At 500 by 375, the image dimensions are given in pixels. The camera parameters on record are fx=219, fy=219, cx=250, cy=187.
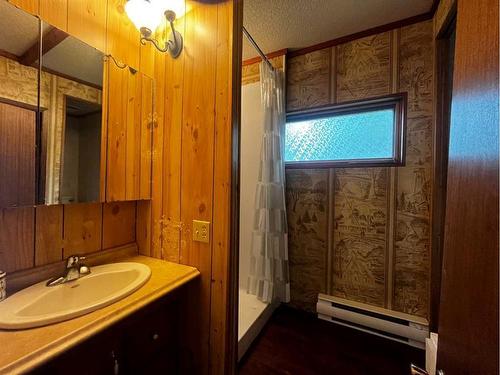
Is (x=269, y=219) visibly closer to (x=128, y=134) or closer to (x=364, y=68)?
(x=128, y=134)

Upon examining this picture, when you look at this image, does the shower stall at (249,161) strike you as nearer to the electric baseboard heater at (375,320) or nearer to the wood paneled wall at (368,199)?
the wood paneled wall at (368,199)

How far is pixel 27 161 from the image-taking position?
89 centimetres

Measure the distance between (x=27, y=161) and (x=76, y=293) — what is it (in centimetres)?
58

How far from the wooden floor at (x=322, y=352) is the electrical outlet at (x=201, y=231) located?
41.1 inches

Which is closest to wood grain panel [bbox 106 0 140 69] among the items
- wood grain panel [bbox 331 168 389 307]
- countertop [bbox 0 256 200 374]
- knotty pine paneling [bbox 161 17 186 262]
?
knotty pine paneling [bbox 161 17 186 262]

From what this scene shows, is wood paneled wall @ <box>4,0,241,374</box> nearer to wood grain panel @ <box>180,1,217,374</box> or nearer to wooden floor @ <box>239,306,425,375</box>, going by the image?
wood grain panel @ <box>180,1,217,374</box>

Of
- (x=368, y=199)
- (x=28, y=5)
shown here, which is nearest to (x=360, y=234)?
(x=368, y=199)

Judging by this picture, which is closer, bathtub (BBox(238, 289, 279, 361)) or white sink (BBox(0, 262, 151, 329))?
white sink (BBox(0, 262, 151, 329))

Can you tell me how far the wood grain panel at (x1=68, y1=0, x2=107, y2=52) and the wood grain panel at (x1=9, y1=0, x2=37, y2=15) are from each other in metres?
0.12

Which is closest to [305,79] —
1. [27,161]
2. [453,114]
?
[453,114]

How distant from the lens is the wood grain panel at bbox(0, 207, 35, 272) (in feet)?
2.80

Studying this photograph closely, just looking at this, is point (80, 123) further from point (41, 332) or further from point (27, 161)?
point (41, 332)

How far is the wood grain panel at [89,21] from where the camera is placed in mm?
1025

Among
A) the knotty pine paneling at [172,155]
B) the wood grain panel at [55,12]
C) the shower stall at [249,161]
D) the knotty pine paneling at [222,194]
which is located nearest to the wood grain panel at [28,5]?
the wood grain panel at [55,12]
